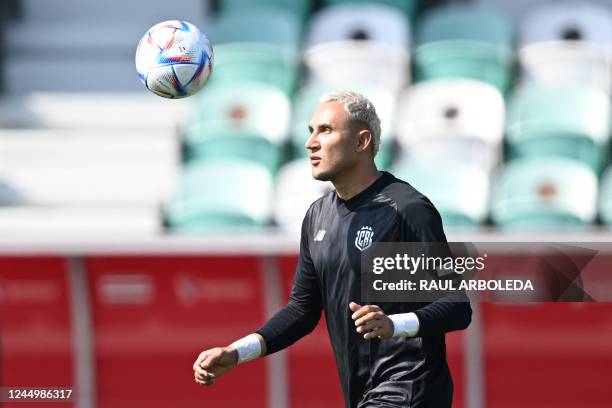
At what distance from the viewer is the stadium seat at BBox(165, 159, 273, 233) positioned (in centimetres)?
861

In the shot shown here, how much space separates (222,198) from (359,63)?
75.4 inches

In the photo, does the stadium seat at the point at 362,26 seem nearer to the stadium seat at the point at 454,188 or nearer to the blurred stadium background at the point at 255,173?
the blurred stadium background at the point at 255,173

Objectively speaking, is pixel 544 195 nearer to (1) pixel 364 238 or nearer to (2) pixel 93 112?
(2) pixel 93 112

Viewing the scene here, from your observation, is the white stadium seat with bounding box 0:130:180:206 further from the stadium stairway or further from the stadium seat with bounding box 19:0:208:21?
the stadium seat with bounding box 19:0:208:21

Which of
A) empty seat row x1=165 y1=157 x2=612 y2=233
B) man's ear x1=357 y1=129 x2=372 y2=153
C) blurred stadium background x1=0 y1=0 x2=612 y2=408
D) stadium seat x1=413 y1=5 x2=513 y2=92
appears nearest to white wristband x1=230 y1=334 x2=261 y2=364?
man's ear x1=357 y1=129 x2=372 y2=153

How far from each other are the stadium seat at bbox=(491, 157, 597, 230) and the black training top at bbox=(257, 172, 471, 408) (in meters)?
4.12

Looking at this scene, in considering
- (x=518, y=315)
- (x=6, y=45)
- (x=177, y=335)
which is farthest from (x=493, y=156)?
(x=6, y=45)

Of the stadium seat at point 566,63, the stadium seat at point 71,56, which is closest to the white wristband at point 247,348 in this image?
the stadium seat at point 566,63

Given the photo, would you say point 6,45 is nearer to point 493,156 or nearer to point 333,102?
point 493,156

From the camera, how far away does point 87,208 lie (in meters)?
9.16

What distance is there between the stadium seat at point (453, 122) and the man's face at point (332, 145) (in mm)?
4698

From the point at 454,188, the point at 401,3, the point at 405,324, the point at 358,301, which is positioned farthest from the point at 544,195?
the point at 405,324

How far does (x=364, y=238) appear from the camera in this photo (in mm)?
4312

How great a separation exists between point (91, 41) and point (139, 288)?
14.0 feet
